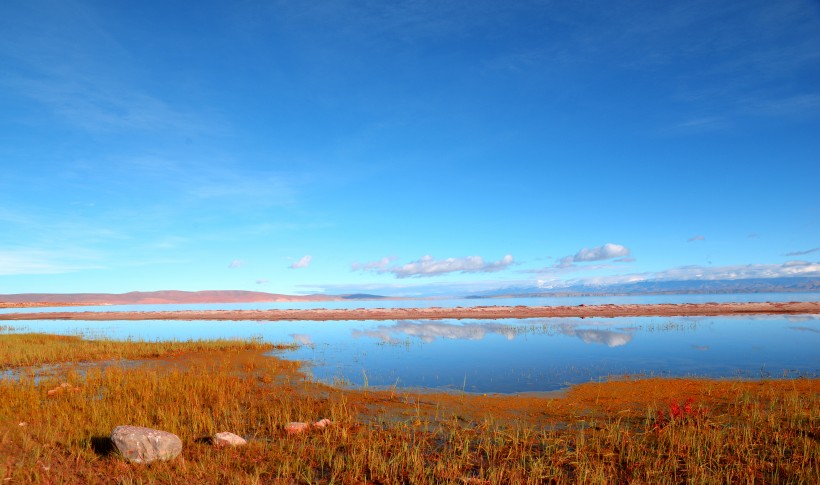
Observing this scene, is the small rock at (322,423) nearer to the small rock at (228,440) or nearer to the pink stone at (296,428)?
the pink stone at (296,428)

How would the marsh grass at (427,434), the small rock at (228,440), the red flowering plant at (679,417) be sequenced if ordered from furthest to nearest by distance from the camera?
the red flowering plant at (679,417), the small rock at (228,440), the marsh grass at (427,434)

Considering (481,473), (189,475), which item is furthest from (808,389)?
(189,475)

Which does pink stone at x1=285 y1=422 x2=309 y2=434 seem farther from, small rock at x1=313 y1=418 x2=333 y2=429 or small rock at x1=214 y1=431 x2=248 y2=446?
small rock at x1=214 y1=431 x2=248 y2=446

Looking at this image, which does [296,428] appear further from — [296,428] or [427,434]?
[427,434]

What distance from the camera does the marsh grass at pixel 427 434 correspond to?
379 inches

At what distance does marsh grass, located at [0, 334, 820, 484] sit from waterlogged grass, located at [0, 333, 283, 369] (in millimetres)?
11108

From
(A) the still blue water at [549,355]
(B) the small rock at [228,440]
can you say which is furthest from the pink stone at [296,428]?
(A) the still blue water at [549,355]

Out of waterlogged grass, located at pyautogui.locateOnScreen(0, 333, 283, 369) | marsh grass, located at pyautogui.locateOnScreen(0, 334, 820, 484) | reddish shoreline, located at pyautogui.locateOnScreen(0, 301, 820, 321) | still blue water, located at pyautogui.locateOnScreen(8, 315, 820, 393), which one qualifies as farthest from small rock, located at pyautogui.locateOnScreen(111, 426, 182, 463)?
reddish shoreline, located at pyautogui.locateOnScreen(0, 301, 820, 321)

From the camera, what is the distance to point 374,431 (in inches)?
496

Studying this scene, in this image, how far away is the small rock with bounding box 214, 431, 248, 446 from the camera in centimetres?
1124

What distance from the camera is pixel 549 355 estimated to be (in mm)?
28109

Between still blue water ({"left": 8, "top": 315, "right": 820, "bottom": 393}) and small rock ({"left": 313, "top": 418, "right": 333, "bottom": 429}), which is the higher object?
small rock ({"left": 313, "top": 418, "right": 333, "bottom": 429})

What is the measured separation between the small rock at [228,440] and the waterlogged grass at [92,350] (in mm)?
21359

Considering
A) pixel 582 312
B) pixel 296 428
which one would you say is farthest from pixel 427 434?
pixel 582 312
